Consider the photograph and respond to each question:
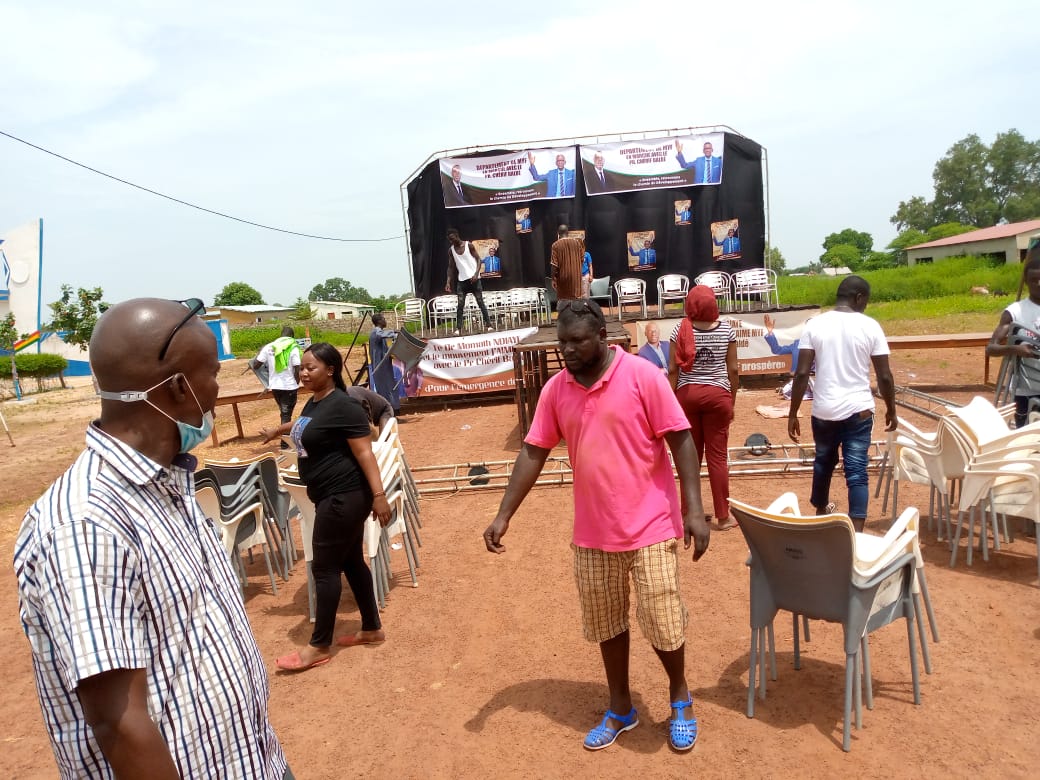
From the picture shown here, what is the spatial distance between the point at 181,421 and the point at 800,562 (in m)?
2.56

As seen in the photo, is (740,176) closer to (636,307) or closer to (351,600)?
(636,307)

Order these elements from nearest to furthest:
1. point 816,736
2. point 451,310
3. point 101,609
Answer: point 101,609 → point 816,736 → point 451,310

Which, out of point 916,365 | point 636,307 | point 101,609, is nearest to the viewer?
point 101,609

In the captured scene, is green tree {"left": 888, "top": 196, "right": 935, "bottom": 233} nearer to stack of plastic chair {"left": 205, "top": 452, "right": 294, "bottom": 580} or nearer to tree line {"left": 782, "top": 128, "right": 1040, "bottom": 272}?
tree line {"left": 782, "top": 128, "right": 1040, "bottom": 272}

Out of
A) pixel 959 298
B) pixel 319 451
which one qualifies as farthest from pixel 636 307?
pixel 959 298

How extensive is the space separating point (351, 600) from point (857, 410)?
12.1 ft

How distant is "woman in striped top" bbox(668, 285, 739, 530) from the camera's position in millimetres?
5512

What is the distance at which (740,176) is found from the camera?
1702cm

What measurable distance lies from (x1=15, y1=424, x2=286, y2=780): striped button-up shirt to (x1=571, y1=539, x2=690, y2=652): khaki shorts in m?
1.75

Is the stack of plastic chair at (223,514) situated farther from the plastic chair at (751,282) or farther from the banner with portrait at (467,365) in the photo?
the plastic chair at (751,282)

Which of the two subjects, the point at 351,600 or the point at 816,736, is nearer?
the point at 816,736

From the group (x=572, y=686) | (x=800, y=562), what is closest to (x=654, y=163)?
(x=572, y=686)

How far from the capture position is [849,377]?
183 inches

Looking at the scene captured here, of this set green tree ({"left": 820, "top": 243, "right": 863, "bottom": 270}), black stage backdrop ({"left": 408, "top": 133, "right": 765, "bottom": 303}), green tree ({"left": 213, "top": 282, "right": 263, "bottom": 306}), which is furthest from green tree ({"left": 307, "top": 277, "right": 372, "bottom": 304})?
black stage backdrop ({"left": 408, "top": 133, "right": 765, "bottom": 303})
